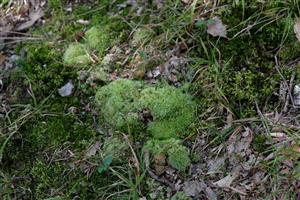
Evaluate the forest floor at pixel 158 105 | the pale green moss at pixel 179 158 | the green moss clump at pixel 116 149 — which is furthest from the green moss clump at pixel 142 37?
the pale green moss at pixel 179 158

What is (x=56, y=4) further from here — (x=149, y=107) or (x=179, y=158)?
(x=179, y=158)

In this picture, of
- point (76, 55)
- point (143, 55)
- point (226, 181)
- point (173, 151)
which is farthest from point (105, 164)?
point (76, 55)

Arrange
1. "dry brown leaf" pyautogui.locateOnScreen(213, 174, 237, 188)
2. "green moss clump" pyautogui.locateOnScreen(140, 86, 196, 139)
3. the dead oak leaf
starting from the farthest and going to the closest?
1. the dead oak leaf
2. "green moss clump" pyautogui.locateOnScreen(140, 86, 196, 139)
3. "dry brown leaf" pyautogui.locateOnScreen(213, 174, 237, 188)

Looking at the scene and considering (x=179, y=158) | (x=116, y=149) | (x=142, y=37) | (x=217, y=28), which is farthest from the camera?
(x=142, y=37)

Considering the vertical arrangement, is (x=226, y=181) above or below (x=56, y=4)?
below

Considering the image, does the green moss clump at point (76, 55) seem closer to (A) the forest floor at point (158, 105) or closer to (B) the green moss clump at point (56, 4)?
(A) the forest floor at point (158, 105)

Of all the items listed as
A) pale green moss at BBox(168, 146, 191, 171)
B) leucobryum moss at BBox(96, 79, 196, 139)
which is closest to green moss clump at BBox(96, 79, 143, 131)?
leucobryum moss at BBox(96, 79, 196, 139)

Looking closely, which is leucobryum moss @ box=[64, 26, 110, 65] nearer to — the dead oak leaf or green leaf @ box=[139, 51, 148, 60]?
green leaf @ box=[139, 51, 148, 60]
